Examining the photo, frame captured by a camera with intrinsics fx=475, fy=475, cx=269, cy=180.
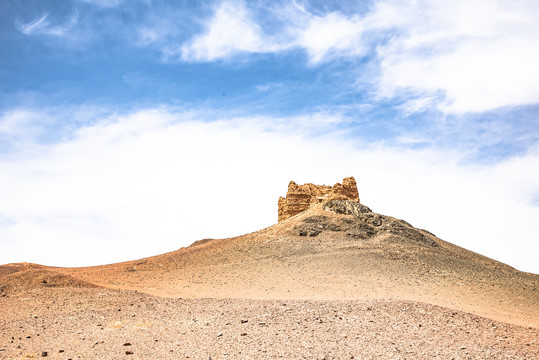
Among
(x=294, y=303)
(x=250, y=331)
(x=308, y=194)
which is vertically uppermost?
(x=308, y=194)

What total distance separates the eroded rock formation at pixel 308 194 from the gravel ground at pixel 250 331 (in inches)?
775

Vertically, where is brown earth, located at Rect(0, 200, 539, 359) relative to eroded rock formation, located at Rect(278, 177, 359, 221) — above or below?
below

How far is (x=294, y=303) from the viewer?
45.5 ft

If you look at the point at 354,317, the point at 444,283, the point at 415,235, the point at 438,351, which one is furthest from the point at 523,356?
the point at 415,235

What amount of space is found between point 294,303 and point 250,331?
2843 millimetres

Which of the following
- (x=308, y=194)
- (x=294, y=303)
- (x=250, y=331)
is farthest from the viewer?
(x=308, y=194)

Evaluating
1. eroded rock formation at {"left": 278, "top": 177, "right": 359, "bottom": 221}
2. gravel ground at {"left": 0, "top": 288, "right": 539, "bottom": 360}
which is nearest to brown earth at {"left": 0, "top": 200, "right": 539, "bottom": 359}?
gravel ground at {"left": 0, "top": 288, "right": 539, "bottom": 360}

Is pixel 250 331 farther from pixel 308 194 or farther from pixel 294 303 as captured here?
pixel 308 194

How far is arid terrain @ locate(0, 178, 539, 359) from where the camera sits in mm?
10469

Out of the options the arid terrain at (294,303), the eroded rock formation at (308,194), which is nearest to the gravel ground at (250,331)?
the arid terrain at (294,303)

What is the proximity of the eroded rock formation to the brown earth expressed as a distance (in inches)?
198

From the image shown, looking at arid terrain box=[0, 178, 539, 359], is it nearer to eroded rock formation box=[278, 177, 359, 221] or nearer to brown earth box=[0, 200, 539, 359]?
brown earth box=[0, 200, 539, 359]

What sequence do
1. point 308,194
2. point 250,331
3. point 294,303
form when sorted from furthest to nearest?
point 308,194 < point 294,303 < point 250,331

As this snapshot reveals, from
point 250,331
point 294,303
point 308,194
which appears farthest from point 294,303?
point 308,194
